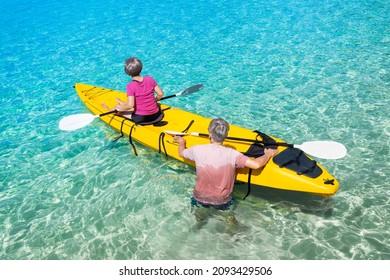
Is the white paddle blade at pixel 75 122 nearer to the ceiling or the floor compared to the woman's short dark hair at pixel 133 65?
nearer to the floor

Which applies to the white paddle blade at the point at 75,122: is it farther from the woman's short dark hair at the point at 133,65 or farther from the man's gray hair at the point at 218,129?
A: the man's gray hair at the point at 218,129

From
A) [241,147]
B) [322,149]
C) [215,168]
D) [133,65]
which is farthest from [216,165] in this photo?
[133,65]

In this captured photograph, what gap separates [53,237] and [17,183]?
72.5 inches

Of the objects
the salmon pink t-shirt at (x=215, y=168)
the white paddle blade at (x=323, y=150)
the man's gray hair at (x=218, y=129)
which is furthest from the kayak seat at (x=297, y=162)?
the man's gray hair at (x=218, y=129)

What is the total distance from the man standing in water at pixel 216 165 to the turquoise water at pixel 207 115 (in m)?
0.61

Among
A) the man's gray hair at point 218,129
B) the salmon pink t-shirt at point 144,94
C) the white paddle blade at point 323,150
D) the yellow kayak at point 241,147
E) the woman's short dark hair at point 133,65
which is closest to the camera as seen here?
the man's gray hair at point 218,129

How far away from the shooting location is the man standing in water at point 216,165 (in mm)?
4047

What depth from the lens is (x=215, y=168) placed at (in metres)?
4.16

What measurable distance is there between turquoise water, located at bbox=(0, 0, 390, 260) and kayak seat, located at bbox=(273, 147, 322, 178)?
0.50 m

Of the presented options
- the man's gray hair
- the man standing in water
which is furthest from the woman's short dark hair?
the man's gray hair

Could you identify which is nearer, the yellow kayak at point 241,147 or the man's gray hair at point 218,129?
the man's gray hair at point 218,129
